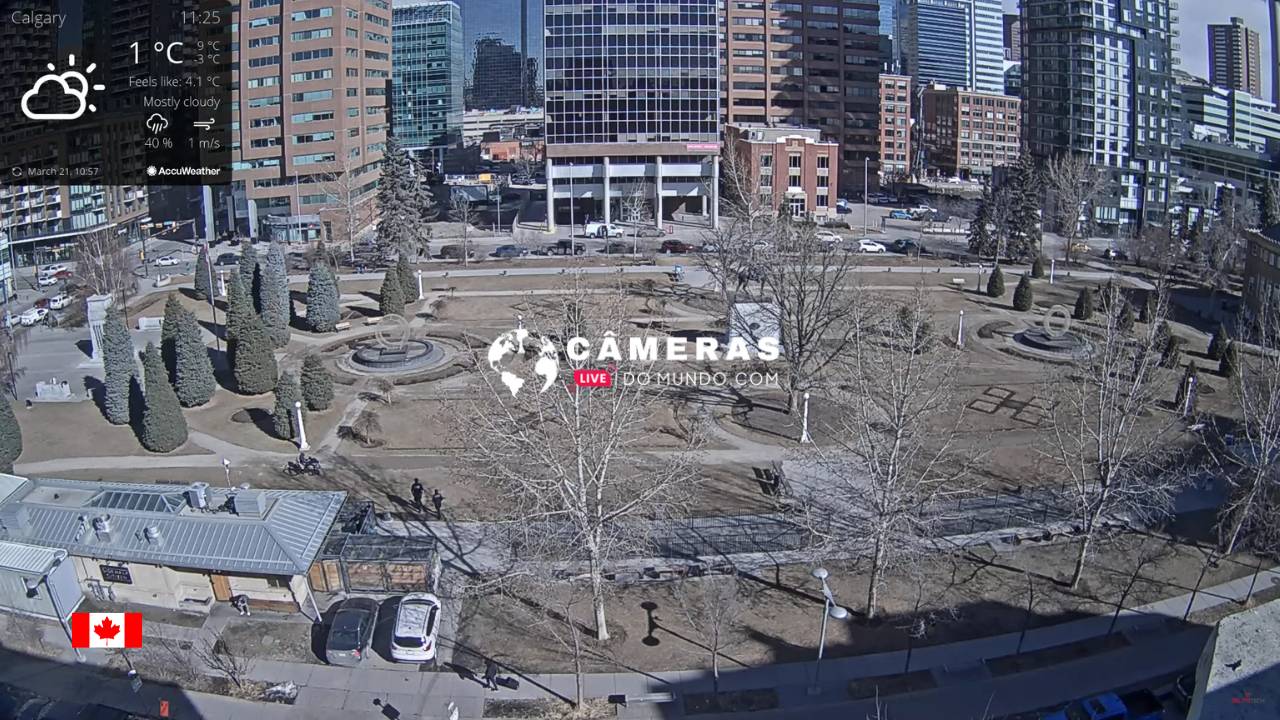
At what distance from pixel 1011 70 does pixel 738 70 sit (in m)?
119

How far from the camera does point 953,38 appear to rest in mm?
178875

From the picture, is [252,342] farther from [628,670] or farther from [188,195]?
[188,195]

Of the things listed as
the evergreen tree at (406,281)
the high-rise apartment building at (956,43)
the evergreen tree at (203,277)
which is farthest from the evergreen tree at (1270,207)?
the high-rise apartment building at (956,43)

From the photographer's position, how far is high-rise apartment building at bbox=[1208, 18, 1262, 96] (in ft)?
484

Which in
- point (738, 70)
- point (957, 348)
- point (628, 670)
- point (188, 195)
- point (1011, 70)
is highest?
point (1011, 70)

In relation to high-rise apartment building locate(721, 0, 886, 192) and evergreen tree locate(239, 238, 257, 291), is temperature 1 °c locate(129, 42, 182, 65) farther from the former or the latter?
high-rise apartment building locate(721, 0, 886, 192)

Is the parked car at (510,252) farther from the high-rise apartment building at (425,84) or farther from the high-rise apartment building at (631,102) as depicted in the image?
the high-rise apartment building at (425,84)

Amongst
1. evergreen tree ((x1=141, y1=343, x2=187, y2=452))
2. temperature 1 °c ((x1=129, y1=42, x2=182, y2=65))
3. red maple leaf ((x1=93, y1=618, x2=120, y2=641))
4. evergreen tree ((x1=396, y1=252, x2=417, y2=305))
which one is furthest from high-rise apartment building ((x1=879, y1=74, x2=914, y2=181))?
red maple leaf ((x1=93, y1=618, x2=120, y2=641))

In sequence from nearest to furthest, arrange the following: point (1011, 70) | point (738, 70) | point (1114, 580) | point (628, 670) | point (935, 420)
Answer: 1. point (628, 670)
2. point (1114, 580)
3. point (935, 420)
4. point (738, 70)
5. point (1011, 70)

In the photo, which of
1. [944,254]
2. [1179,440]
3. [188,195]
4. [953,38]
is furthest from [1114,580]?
[953,38]

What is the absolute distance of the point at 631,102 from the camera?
257ft

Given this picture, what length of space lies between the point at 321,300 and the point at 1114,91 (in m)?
70.7

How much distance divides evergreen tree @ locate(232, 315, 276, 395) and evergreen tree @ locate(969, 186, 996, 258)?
48808 millimetres

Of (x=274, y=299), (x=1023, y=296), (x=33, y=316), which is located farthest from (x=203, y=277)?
(x=1023, y=296)
